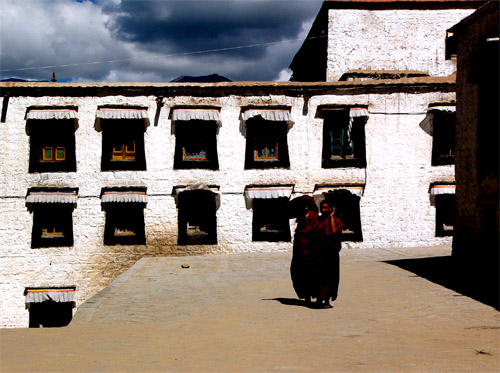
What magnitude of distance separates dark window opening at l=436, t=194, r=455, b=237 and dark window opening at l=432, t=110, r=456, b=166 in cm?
121

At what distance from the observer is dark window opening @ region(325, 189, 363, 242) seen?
1989 centimetres

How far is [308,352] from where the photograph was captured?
6.07 meters

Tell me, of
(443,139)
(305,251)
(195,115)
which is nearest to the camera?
(305,251)

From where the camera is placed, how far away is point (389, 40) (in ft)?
81.9

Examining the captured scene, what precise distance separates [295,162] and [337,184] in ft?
5.34

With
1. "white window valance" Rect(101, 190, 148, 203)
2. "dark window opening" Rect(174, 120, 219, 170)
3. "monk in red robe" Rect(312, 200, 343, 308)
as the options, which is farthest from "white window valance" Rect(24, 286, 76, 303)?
"monk in red robe" Rect(312, 200, 343, 308)

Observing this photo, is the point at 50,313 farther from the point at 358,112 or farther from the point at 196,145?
the point at 358,112

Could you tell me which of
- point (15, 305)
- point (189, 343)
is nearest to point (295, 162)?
point (15, 305)

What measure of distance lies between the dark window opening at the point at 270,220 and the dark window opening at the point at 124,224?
12.7 ft

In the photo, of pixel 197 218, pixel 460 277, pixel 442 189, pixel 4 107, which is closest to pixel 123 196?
pixel 197 218

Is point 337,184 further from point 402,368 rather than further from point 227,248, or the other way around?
point 402,368

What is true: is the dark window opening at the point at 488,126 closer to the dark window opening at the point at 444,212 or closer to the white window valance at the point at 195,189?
the dark window opening at the point at 444,212

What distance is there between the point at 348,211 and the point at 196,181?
539 centimetres

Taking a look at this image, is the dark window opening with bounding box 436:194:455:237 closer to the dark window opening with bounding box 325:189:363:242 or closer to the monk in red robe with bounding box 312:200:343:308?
the dark window opening with bounding box 325:189:363:242
